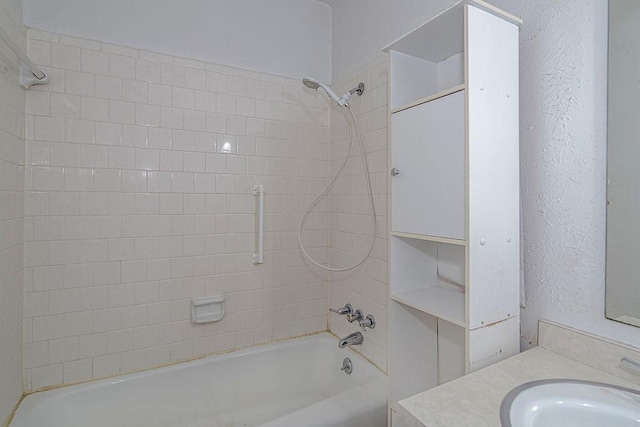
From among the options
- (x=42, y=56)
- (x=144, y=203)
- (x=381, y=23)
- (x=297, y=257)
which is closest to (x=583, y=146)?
(x=381, y=23)

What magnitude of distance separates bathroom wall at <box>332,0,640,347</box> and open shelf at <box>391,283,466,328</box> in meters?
0.23

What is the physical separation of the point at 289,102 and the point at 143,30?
0.82m

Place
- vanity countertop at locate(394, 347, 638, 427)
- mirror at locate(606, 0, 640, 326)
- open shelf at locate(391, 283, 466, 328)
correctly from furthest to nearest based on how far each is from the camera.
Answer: open shelf at locate(391, 283, 466, 328)
mirror at locate(606, 0, 640, 326)
vanity countertop at locate(394, 347, 638, 427)

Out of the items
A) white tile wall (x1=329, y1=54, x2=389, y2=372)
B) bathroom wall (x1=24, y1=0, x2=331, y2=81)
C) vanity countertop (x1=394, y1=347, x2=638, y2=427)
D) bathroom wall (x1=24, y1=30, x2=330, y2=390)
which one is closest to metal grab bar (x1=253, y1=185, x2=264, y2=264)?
bathroom wall (x1=24, y1=30, x2=330, y2=390)

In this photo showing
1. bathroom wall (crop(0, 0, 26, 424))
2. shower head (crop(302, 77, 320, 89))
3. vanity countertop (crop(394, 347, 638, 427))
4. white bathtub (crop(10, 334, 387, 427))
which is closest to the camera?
vanity countertop (crop(394, 347, 638, 427))

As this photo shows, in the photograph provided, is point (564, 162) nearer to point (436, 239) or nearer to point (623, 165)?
point (623, 165)

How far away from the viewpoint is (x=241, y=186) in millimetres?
1833

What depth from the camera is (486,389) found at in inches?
31.4

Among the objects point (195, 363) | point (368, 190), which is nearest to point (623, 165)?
point (368, 190)

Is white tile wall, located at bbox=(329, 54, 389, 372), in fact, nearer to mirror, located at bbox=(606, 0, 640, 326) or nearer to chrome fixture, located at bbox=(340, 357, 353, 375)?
chrome fixture, located at bbox=(340, 357, 353, 375)

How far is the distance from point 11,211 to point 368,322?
1.63m

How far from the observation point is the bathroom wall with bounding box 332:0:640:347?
0.93 metres

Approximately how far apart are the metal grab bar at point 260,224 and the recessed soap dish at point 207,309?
0.93 ft

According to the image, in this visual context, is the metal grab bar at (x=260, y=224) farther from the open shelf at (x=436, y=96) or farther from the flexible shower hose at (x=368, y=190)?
the open shelf at (x=436, y=96)
